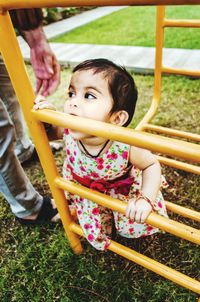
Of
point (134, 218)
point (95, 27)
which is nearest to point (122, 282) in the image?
point (134, 218)

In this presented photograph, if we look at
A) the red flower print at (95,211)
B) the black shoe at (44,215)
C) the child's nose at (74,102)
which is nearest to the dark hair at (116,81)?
the child's nose at (74,102)

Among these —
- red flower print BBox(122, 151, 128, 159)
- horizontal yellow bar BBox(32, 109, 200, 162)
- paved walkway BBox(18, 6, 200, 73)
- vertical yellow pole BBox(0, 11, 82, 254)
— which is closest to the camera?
horizontal yellow bar BBox(32, 109, 200, 162)

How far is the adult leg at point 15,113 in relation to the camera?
5.78ft

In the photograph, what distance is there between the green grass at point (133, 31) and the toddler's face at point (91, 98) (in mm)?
2958

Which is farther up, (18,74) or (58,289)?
(18,74)

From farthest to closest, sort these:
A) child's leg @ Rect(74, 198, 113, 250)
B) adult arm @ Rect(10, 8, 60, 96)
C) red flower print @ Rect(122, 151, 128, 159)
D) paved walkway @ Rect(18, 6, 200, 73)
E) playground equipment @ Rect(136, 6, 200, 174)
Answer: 1. paved walkway @ Rect(18, 6, 200, 73)
2. playground equipment @ Rect(136, 6, 200, 174)
3. adult arm @ Rect(10, 8, 60, 96)
4. child's leg @ Rect(74, 198, 113, 250)
5. red flower print @ Rect(122, 151, 128, 159)

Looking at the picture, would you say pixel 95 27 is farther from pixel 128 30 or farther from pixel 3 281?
pixel 3 281

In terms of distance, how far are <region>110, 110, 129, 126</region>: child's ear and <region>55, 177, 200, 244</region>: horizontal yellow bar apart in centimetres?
27

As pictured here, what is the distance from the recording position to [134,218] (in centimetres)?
94

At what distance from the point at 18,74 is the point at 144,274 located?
3.17ft

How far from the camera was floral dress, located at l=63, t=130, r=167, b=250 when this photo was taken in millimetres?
1142

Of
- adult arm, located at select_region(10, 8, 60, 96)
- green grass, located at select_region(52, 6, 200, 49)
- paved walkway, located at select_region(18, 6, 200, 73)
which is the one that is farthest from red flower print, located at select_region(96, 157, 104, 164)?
green grass, located at select_region(52, 6, 200, 49)

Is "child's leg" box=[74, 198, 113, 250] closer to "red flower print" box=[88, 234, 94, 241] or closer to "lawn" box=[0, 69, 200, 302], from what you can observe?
"red flower print" box=[88, 234, 94, 241]

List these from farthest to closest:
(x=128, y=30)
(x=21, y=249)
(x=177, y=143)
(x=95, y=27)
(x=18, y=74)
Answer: (x=95, y=27)
(x=128, y=30)
(x=21, y=249)
(x=18, y=74)
(x=177, y=143)
